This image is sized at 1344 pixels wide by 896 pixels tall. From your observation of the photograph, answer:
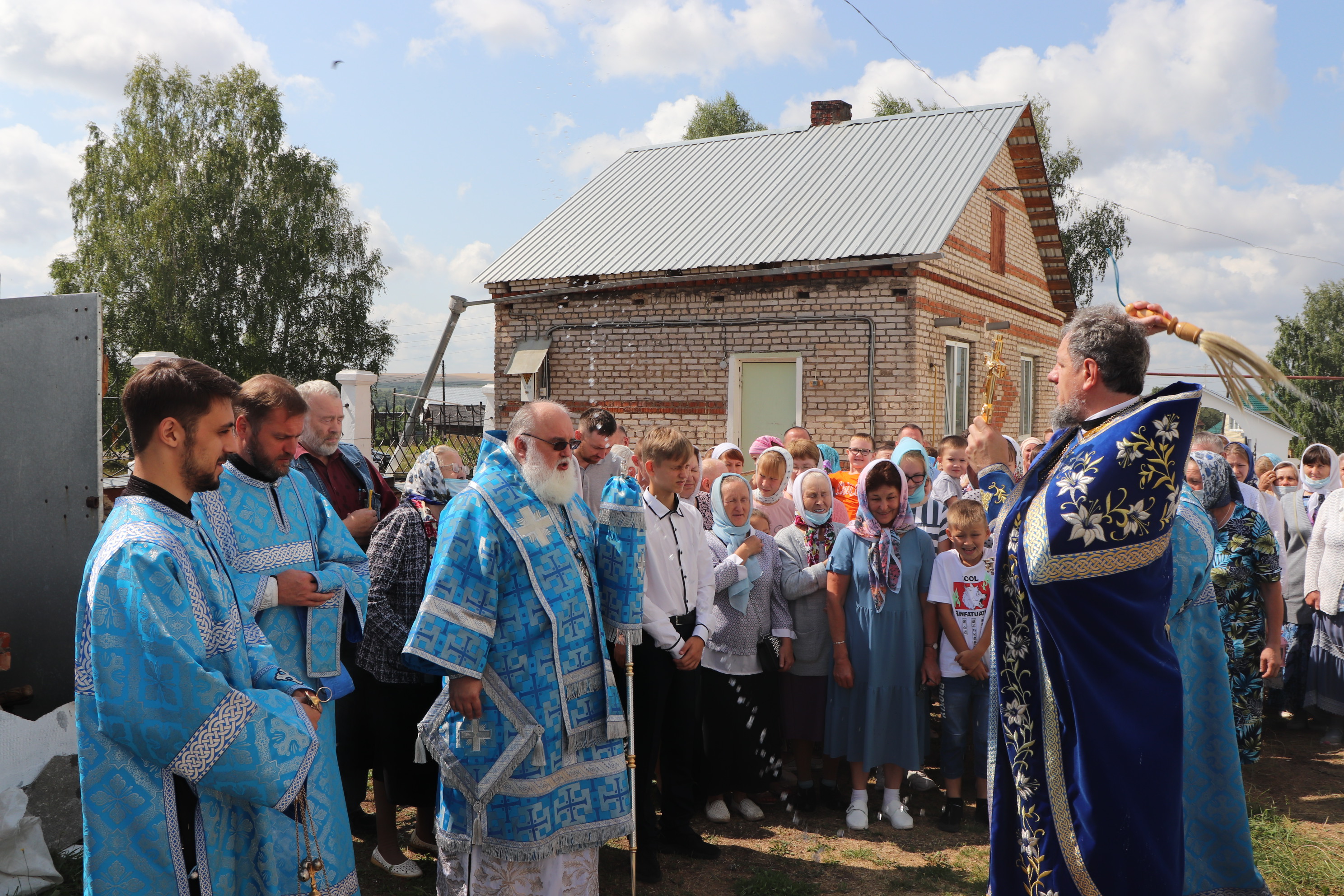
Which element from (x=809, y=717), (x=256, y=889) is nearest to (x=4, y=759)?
(x=256, y=889)

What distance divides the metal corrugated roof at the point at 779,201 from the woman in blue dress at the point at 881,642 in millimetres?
8710

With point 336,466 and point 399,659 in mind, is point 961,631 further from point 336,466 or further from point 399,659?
point 336,466

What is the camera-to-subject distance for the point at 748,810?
4836 millimetres

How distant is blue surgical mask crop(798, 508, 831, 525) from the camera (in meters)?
5.27

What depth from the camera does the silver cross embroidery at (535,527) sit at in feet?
10.9

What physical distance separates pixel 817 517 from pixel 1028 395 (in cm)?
1401

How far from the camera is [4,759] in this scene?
3.77 meters

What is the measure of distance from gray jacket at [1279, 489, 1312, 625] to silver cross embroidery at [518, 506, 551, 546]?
581 cm

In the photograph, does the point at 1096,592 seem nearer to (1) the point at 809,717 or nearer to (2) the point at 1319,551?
(1) the point at 809,717

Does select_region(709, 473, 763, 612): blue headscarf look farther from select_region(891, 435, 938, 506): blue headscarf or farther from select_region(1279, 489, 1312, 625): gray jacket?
select_region(1279, 489, 1312, 625): gray jacket

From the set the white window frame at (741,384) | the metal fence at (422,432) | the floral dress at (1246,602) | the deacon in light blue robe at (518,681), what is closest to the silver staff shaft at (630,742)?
the deacon in light blue robe at (518,681)

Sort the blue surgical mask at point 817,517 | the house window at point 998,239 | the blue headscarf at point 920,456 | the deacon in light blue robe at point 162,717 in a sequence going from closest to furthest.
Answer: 1. the deacon in light blue robe at point 162,717
2. the blue surgical mask at point 817,517
3. the blue headscarf at point 920,456
4. the house window at point 998,239

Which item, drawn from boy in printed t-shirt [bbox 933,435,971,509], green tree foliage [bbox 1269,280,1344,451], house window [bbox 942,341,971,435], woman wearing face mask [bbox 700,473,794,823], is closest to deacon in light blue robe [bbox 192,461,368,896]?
woman wearing face mask [bbox 700,473,794,823]

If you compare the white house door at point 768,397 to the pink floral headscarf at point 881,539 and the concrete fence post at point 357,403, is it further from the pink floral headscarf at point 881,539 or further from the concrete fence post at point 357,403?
the pink floral headscarf at point 881,539
